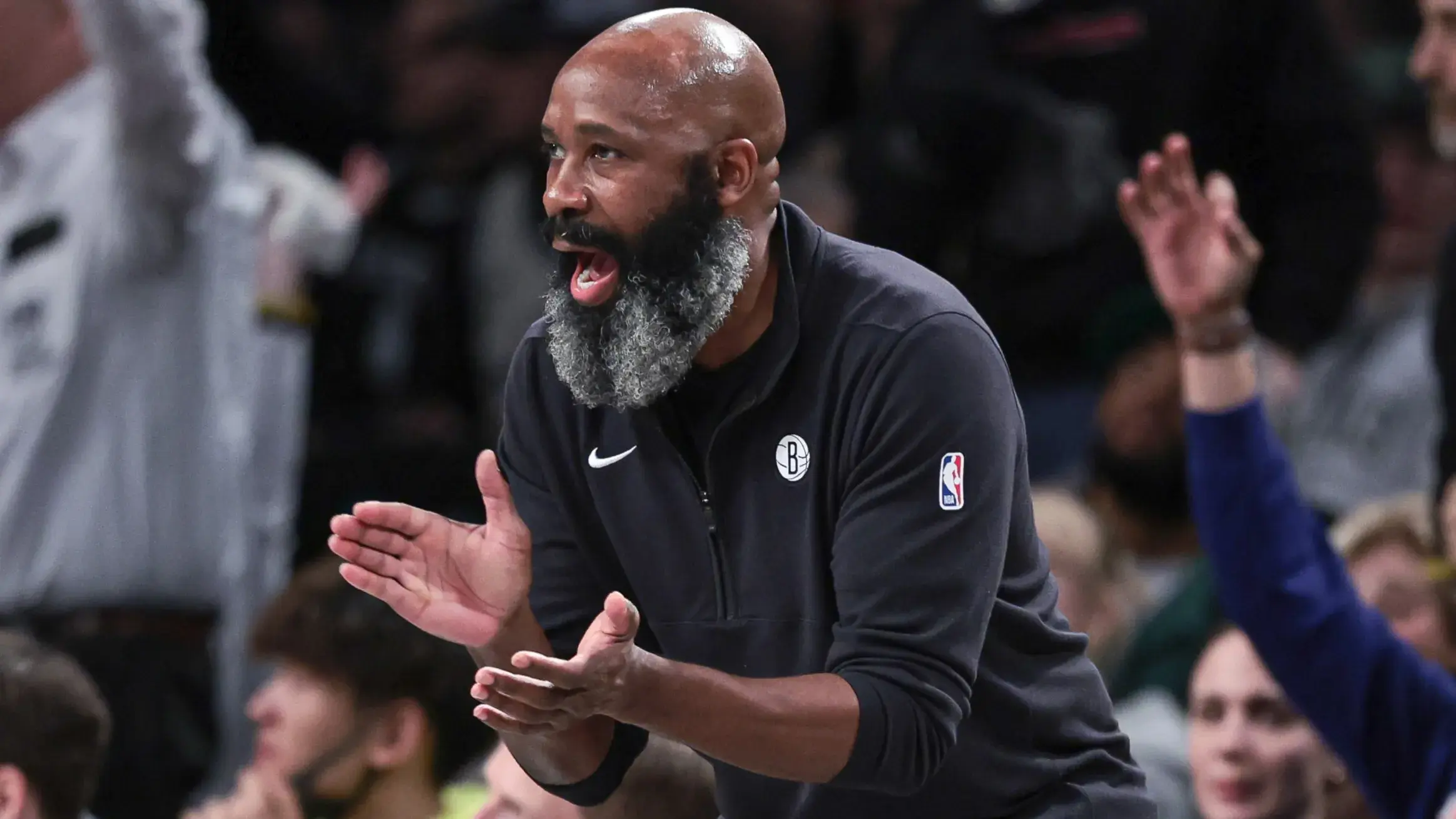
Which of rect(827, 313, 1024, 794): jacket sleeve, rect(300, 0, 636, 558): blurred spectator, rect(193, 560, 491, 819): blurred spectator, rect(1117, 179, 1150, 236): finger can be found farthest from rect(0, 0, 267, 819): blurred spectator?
rect(827, 313, 1024, 794): jacket sleeve

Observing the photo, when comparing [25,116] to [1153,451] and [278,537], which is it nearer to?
[278,537]

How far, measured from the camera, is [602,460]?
9.18 ft

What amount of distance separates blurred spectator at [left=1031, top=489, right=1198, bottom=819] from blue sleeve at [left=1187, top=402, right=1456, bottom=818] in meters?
0.49

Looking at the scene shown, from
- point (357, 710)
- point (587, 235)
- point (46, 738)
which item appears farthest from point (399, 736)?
point (587, 235)

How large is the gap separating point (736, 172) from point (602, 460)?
393 millimetres

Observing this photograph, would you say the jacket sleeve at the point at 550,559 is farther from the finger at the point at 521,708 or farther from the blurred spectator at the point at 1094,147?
the blurred spectator at the point at 1094,147

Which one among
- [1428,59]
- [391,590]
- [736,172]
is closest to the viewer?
[391,590]

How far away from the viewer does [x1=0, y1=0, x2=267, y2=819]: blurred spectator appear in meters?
4.73

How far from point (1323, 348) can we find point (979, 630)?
11.8 ft

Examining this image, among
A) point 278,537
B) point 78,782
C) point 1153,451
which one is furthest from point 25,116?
point 1153,451

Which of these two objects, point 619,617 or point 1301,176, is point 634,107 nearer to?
point 619,617

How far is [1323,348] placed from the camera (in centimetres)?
596

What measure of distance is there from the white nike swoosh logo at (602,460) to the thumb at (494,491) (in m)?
0.21

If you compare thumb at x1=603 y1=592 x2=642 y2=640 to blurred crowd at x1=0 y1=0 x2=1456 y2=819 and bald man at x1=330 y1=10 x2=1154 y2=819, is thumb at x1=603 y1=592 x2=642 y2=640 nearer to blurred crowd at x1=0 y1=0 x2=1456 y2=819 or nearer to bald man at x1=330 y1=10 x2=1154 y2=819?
bald man at x1=330 y1=10 x2=1154 y2=819
